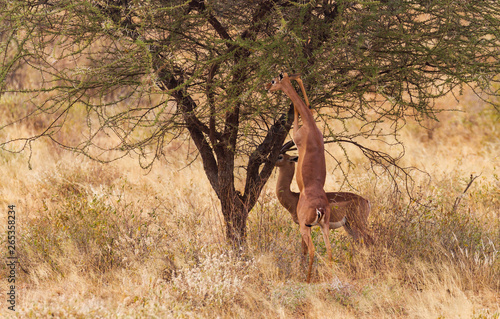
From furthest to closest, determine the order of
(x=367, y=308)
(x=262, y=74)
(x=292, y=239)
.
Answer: (x=292, y=239)
(x=367, y=308)
(x=262, y=74)

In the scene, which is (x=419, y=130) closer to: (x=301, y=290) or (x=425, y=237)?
(x=425, y=237)

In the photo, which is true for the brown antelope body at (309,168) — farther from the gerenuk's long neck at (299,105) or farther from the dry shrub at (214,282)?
the dry shrub at (214,282)

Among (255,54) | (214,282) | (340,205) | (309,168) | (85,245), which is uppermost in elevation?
(255,54)

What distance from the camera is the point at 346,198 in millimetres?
4926

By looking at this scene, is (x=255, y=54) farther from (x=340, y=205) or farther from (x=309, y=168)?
(x=340, y=205)

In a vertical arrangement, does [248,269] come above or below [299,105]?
below

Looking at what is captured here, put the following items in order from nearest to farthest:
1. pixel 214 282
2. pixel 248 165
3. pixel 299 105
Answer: pixel 299 105 → pixel 214 282 → pixel 248 165

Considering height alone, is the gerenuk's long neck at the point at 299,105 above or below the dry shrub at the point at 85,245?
above

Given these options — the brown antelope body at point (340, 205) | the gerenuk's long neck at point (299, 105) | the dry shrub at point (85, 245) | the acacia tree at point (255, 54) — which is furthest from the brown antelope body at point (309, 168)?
the dry shrub at point (85, 245)

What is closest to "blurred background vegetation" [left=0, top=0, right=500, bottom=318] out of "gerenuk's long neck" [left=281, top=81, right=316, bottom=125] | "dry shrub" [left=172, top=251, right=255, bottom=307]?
"dry shrub" [left=172, top=251, right=255, bottom=307]

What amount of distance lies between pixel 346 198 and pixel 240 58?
5.20 feet

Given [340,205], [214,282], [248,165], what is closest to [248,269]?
[214,282]

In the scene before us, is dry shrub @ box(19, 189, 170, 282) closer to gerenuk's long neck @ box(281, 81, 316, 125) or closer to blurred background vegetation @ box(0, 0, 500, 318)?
blurred background vegetation @ box(0, 0, 500, 318)

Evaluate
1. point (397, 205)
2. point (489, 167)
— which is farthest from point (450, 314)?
point (489, 167)
